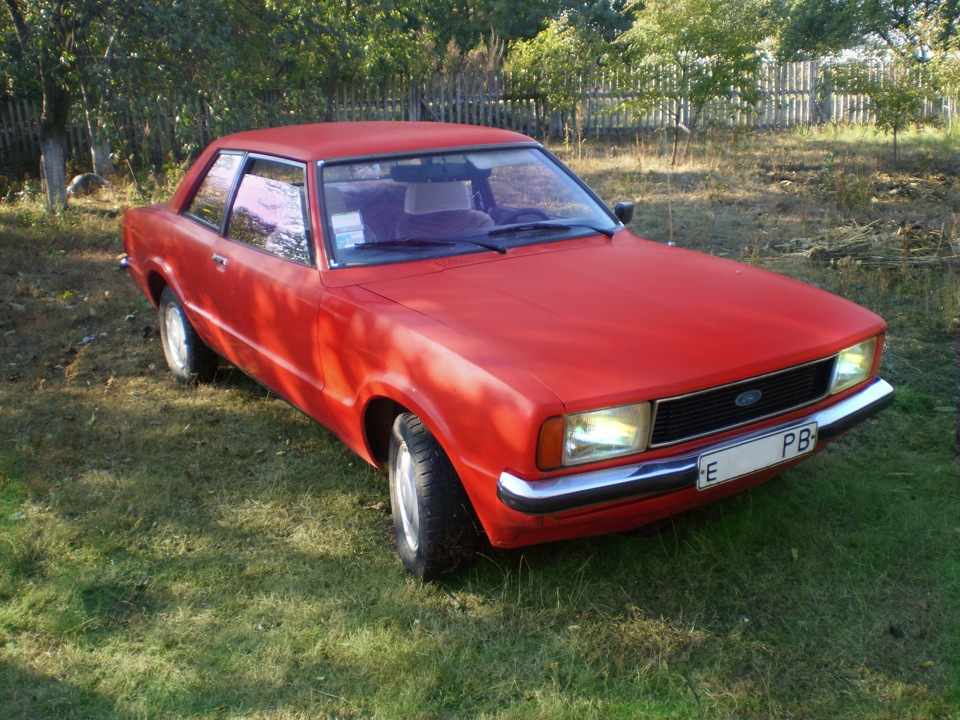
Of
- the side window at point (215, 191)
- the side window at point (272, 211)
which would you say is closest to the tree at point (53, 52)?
the side window at point (215, 191)

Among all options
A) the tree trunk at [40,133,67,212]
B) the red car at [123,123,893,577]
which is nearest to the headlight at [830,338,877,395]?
the red car at [123,123,893,577]

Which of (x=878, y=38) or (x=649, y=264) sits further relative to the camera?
(x=878, y=38)

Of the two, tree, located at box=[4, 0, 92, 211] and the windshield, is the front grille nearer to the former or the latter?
the windshield

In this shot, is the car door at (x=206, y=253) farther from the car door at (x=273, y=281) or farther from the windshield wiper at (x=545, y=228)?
the windshield wiper at (x=545, y=228)

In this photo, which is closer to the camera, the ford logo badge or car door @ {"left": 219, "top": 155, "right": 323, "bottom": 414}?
the ford logo badge

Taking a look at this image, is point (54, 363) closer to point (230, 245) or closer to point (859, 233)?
point (230, 245)

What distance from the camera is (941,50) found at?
48.6 feet

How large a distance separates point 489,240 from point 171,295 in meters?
2.32

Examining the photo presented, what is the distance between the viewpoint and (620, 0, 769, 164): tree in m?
12.4

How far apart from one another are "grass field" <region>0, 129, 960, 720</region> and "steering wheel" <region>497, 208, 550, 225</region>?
136cm

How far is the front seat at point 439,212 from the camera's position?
3920 millimetres

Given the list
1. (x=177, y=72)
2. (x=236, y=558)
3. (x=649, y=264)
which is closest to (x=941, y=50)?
(x=177, y=72)

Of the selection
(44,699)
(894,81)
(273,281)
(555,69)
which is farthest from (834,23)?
(44,699)

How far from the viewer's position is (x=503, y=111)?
17.4 m
